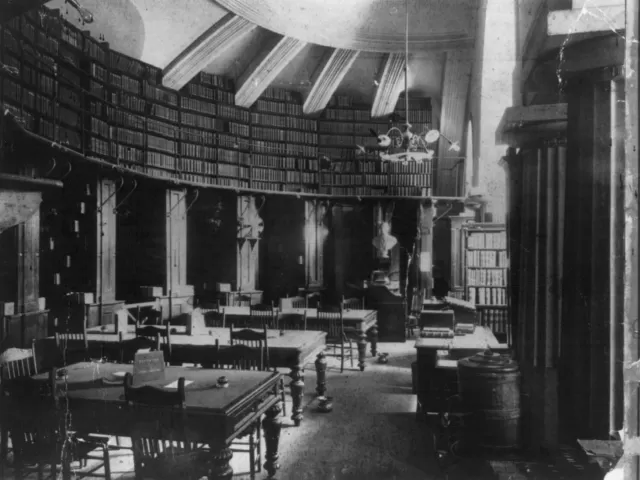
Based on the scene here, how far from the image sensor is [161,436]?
2705 millimetres

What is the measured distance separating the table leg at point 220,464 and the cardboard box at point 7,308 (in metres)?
4.38

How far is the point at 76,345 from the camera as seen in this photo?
4730 millimetres

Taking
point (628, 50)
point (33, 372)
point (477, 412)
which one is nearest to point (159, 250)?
point (33, 372)

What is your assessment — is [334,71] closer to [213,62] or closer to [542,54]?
[213,62]

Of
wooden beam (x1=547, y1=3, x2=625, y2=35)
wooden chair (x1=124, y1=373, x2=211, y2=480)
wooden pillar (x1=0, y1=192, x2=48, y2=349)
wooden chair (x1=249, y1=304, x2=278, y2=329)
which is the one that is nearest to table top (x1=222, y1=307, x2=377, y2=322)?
wooden chair (x1=249, y1=304, x2=278, y2=329)

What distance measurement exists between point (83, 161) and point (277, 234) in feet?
17.7

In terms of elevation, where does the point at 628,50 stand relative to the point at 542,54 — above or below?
below

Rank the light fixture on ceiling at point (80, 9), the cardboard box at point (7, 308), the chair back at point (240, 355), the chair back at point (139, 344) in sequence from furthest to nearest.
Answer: the cardboard box at point (7, 308) → the light fixture on ceiling at point (80, 9) → the chair back at point (139, 344) → the chair back at point (240, 355)

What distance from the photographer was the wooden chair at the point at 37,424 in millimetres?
2846

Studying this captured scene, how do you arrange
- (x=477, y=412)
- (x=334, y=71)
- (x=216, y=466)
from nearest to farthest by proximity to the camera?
(x=216, y=466) → (x=477, y=412) → (x=334, y=71)

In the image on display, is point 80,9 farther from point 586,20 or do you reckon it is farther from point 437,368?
point 586,20

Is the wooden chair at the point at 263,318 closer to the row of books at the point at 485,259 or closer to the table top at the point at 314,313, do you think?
the table top at the point at 314,313

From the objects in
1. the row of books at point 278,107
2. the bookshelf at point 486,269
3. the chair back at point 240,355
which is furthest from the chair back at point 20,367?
the row of books at point 278,107

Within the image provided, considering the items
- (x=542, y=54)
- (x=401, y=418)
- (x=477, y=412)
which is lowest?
(x=401, y=418)
